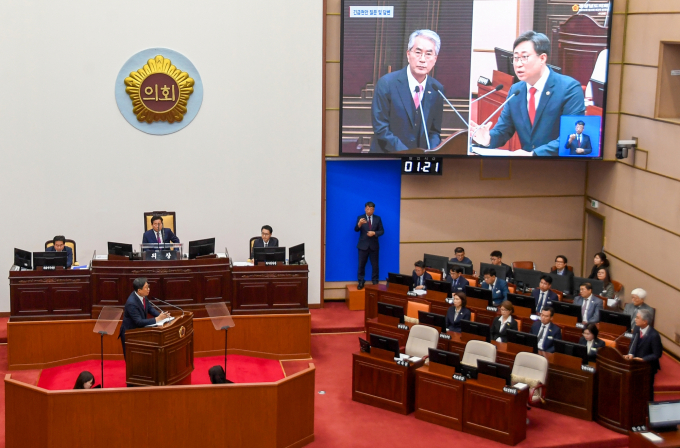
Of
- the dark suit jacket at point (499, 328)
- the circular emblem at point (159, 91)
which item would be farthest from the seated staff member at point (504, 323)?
the circular emblem at point (159, 91)

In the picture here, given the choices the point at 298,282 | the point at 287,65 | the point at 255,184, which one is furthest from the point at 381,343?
the point at 287,65

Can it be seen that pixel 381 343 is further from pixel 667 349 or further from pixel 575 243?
pixel 575 243

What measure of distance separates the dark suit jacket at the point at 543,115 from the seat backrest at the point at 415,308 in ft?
9.28

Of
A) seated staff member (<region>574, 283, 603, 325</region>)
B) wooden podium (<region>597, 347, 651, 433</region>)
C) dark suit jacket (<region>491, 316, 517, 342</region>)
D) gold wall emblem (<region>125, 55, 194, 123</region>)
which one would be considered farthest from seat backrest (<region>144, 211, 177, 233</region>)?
wooden podium (<region>597, 347, 651, 433</region>)

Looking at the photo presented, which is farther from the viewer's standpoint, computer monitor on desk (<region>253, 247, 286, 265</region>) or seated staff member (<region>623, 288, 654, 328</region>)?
computer monitor on desk (<region>253, 247, 286, 265</region>)

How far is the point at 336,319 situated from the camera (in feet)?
40.5

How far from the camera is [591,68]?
12.0 metres

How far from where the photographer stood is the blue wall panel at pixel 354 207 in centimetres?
1292

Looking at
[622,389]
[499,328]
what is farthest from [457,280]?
[622,389]

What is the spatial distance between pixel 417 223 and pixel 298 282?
3013 millimetres

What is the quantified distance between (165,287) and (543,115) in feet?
19.6

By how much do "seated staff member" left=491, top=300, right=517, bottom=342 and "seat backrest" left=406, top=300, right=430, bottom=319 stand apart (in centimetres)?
113

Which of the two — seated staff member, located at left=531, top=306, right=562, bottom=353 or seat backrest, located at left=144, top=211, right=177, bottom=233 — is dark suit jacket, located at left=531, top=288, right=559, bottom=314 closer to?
seated staff member, located at left=531, top=306, right=562, bottom=353

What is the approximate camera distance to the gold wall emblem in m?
11.9
